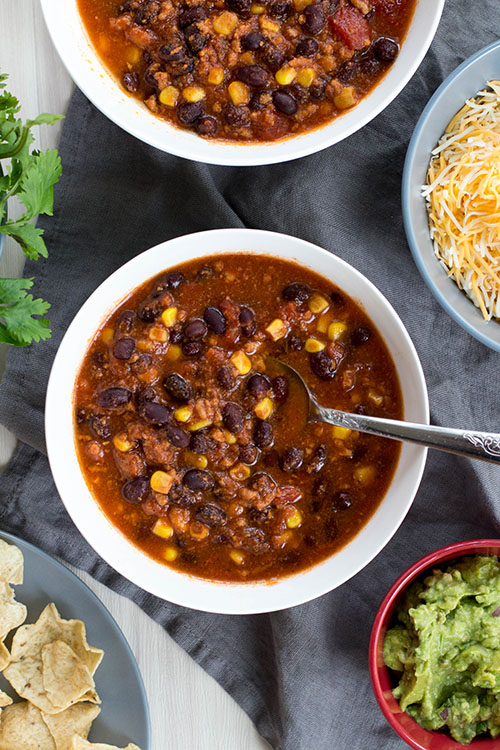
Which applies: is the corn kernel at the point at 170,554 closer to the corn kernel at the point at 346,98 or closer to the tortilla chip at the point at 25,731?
the tortilla chip at the point at 25,731

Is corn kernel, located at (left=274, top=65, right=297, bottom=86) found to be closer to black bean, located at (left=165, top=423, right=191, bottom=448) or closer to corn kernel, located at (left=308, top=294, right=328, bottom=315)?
corn kernel, located at (left=308, top=294, right=328, bottom=315)

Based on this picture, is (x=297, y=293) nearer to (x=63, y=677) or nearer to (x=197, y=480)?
(x=197, y=480)

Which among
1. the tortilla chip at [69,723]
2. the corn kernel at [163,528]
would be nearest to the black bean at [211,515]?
the corn kernel at [163,528]

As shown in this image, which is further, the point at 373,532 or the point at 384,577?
the point at 384,577

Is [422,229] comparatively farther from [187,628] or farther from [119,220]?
[187,628]

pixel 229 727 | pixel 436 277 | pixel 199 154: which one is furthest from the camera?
pixel 229 727

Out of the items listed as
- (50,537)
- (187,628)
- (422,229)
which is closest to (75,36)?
(422,229)
